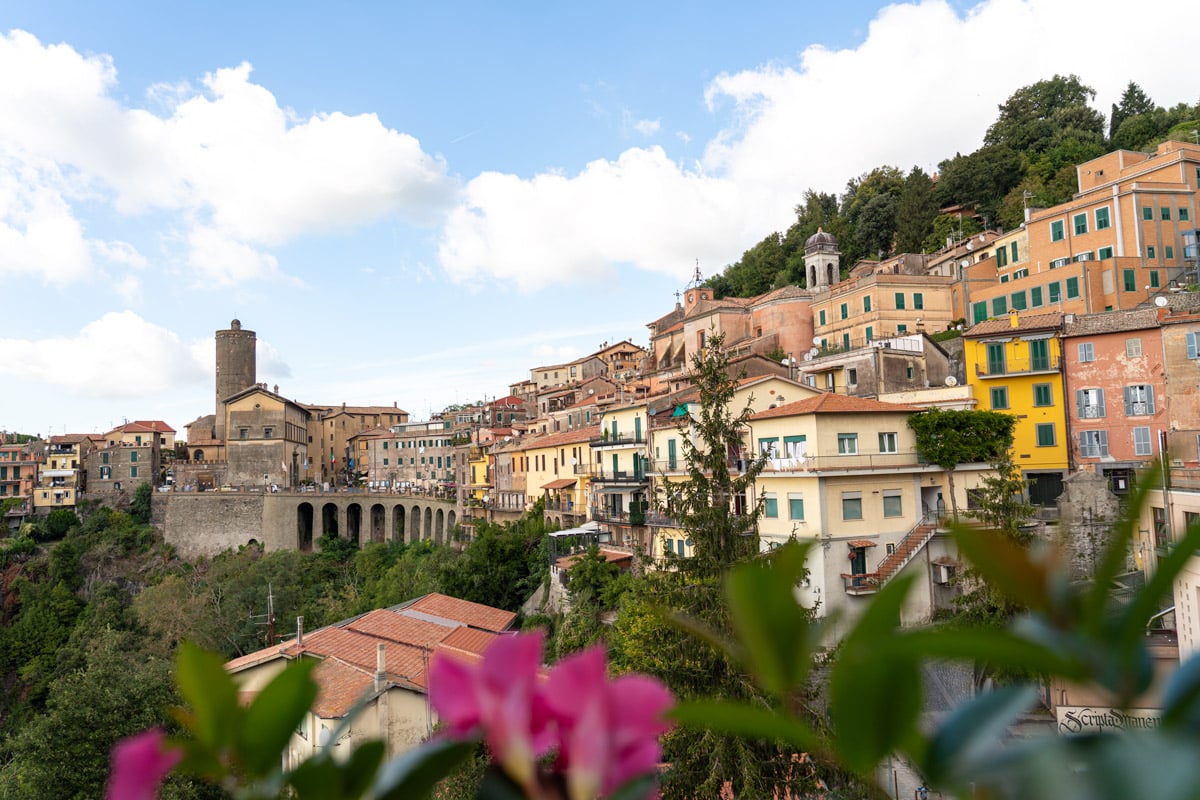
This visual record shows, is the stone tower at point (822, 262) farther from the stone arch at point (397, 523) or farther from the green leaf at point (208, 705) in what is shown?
the green leaf at point (208, 705)

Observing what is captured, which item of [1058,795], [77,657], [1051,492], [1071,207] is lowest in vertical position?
[77,657]

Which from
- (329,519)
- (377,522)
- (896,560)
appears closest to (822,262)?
(896,560)

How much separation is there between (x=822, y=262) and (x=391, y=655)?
33.7 metres

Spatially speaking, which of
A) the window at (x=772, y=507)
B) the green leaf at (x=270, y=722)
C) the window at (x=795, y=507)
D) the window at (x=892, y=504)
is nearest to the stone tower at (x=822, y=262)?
the window at (x=892, y=504)

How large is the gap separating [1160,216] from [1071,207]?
3.16 m

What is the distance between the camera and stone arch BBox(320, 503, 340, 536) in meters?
60.7

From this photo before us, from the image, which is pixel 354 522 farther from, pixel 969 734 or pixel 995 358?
pixel 969 734

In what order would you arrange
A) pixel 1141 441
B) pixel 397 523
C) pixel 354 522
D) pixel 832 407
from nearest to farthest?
pixel 832 407 < pixel 1141 441 < pixel 397 523 < pixel 354 522

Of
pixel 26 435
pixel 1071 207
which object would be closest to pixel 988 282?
pixel 1071 207

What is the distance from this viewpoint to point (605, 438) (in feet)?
113

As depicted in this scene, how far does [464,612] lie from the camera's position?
2547 cm

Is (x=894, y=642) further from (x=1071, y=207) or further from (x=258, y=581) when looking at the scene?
(x=258, y=581)

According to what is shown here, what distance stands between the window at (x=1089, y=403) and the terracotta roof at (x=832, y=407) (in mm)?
5778

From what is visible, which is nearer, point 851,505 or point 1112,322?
point 851,505
